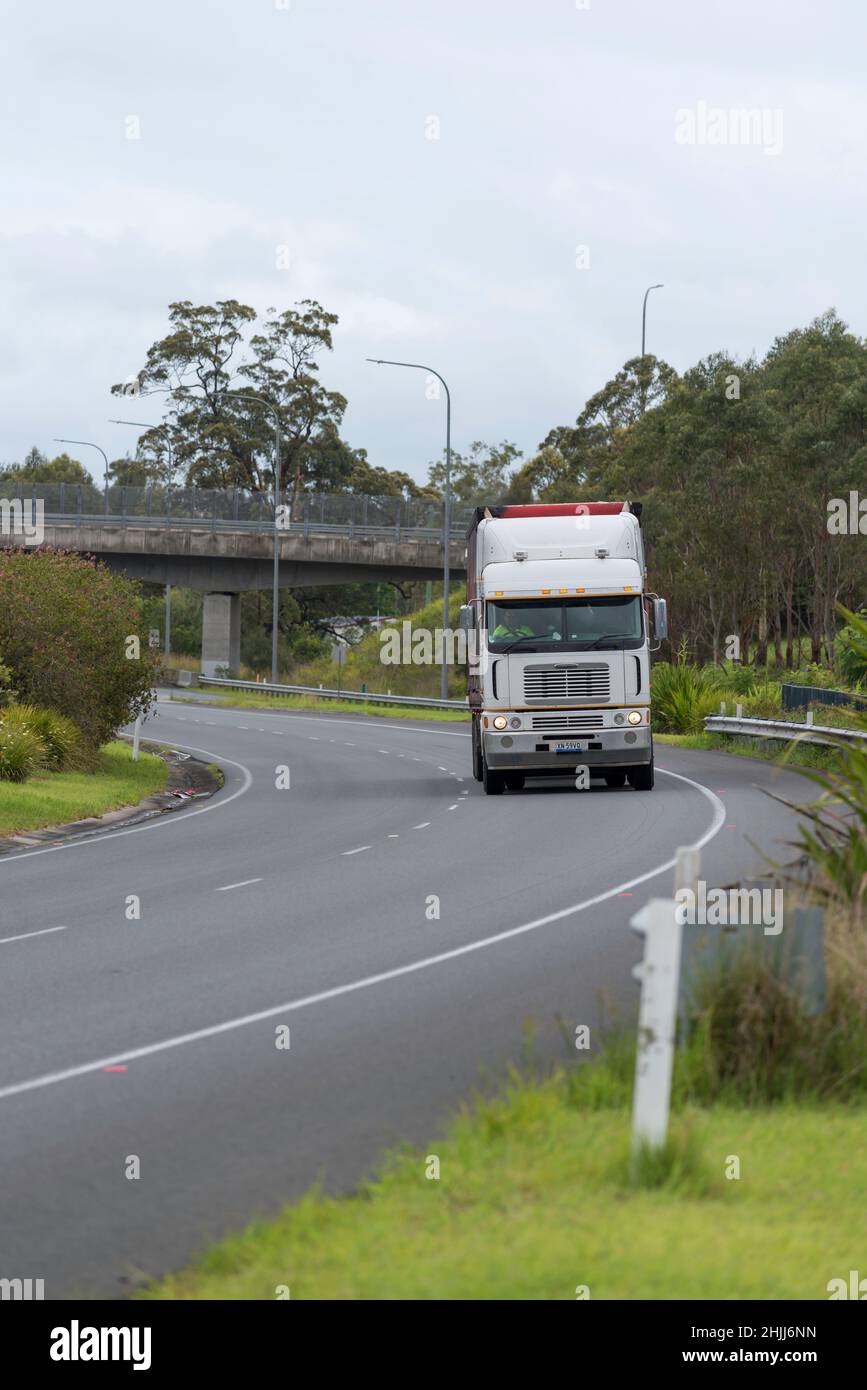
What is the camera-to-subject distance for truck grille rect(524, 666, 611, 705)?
2592 cm

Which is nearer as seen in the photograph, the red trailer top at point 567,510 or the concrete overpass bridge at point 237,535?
the red trailer top at point 567,510

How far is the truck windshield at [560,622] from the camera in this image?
26.0 meters

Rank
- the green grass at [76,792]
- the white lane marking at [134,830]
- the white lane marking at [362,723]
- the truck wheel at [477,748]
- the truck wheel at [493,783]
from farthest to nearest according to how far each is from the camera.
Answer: the white lane marking at [362,723], the truck wheel at [477,748], the truck wheel at [493,783], the green grass at [76,792], the white lane marking at [134,830]

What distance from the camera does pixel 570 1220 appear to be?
19.2ft

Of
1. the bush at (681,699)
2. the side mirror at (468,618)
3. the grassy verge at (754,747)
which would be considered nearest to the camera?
the side mirror at (468,618)

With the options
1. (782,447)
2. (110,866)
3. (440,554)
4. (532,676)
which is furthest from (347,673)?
(110,866)

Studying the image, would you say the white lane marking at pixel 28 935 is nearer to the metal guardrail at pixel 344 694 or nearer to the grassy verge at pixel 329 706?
the grassy verge at pixel 329 706

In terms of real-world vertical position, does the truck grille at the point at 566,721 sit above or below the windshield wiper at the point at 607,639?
below

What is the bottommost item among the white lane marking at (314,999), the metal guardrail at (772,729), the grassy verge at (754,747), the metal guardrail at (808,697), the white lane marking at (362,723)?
the white lane marking at (362,723)

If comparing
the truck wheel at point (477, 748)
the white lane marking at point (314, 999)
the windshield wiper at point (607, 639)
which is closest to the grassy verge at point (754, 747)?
the windshield wiper at point (607, 639)

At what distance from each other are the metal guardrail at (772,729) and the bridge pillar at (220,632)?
132 ft

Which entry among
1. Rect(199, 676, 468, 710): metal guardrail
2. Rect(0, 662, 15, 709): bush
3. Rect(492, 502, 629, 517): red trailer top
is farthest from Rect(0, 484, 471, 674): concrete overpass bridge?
Rect(492, 502, 629, 517): red trailer top

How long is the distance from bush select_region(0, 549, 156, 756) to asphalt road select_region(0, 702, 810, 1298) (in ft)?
24.8

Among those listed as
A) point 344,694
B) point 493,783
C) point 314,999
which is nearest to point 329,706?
point 344,694
